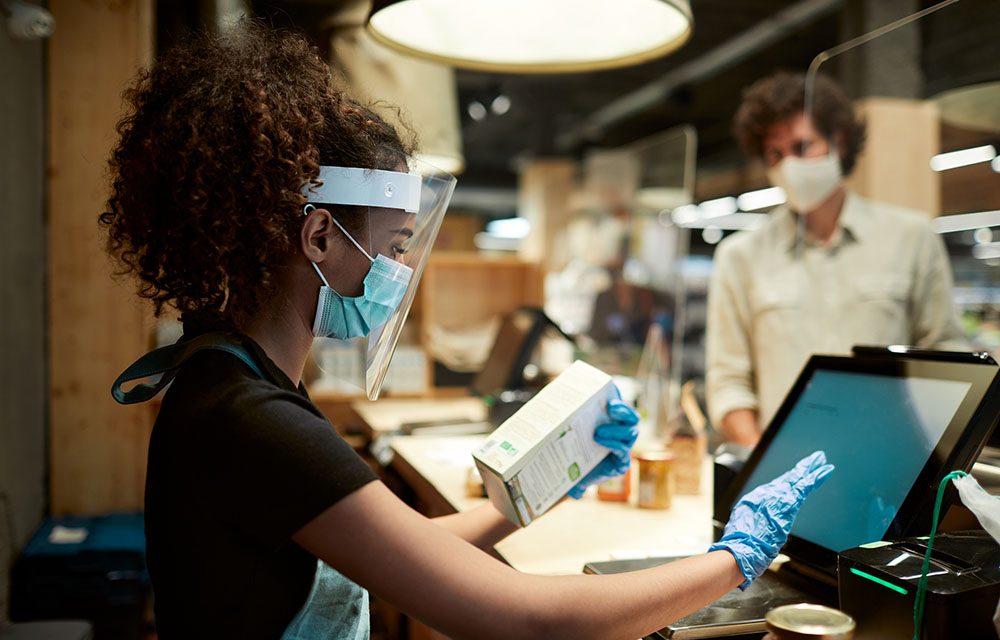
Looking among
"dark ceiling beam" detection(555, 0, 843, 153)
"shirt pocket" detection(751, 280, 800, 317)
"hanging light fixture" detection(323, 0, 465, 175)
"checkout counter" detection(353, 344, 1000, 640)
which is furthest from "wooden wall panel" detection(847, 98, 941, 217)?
"dark ceiling beam" detection(555, 0, 843, 153)

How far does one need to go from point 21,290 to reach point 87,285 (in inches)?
17.2

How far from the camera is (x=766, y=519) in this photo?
1.14 meters

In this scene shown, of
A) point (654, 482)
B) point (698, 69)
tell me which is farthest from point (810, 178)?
point (698, 69)

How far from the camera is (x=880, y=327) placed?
7.78 feet

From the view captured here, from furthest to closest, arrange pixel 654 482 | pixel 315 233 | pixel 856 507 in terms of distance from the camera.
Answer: pixel 654 482 < pixel 856 507 < pixel 315 233

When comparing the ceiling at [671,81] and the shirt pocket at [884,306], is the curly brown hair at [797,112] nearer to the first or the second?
the shirt pocket at [884,306]

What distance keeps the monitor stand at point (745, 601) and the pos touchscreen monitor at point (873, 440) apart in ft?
0.13

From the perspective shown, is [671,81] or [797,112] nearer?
[797,112]

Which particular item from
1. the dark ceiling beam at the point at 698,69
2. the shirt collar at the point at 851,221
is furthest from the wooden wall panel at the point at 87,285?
the dark ceiling beam at the point at 698,69

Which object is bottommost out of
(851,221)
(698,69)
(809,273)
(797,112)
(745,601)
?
(745,601)

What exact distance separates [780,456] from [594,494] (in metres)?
0.66

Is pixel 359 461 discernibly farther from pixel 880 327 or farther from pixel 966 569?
pixel 880 327

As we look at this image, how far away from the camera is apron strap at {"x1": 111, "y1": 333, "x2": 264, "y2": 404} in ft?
3.49

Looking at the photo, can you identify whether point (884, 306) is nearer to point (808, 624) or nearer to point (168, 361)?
point (808, 624)
